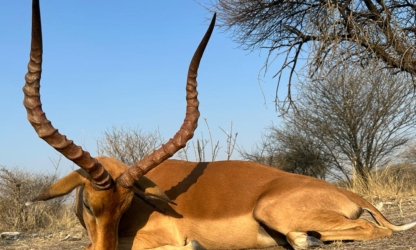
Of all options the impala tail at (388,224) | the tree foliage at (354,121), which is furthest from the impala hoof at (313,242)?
the tree foliage at (354,121)

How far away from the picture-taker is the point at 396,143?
61.5ft

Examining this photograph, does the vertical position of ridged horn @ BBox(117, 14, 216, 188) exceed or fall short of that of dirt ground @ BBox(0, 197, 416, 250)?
it exceeds it

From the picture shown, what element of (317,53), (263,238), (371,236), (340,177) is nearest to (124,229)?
(263,238)

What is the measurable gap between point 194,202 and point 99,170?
1188 mm

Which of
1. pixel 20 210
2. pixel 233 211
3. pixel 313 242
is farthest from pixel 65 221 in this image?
pixel 313 242

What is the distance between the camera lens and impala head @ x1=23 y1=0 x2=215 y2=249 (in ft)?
11.8

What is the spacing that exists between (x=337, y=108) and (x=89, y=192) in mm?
15316

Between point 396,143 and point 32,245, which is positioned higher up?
point 396,143

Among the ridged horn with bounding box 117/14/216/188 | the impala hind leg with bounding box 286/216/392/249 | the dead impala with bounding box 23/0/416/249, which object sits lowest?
the impala hind leg with bounding box 286/216/392/249

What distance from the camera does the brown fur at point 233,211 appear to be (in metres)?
4.07

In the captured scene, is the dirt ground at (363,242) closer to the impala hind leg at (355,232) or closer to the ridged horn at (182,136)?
the impala hind leg at (355,232)

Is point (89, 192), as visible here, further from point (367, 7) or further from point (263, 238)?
point (367, 7)


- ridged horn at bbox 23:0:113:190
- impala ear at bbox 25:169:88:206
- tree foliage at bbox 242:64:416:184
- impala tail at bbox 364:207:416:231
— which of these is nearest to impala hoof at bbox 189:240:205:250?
ridged horn at bbox 23:0:113:190

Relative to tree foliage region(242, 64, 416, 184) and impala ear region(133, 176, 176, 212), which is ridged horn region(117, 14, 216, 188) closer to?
impala ear region(133, 176, 176, 212)
